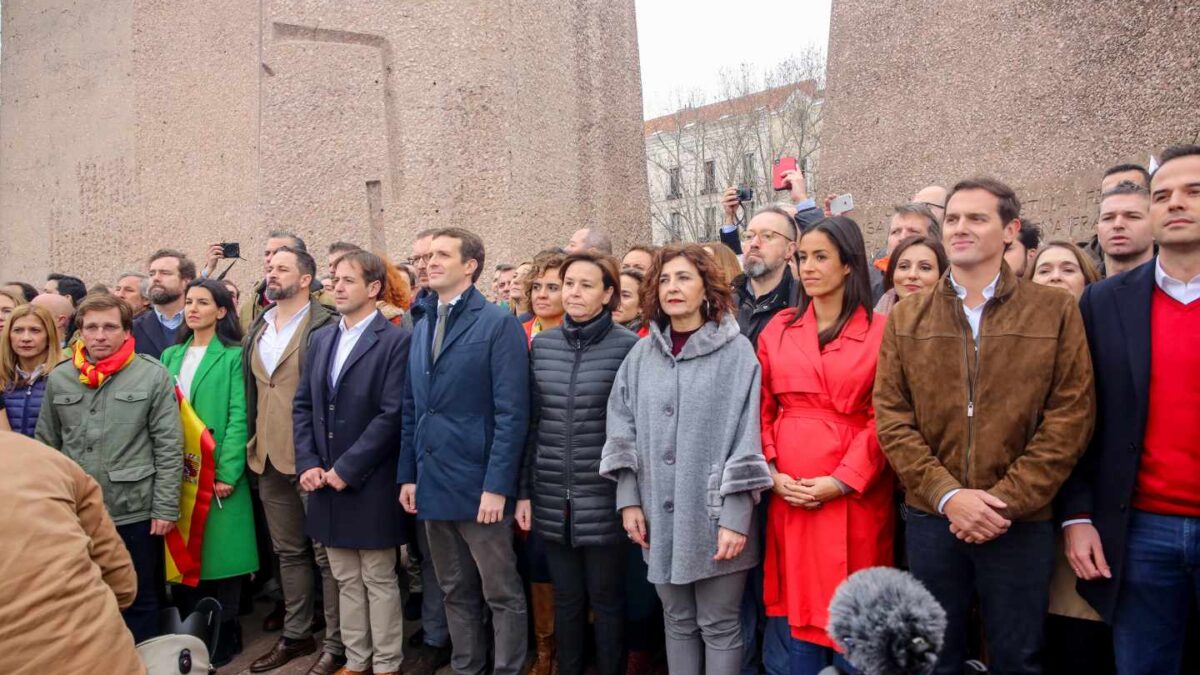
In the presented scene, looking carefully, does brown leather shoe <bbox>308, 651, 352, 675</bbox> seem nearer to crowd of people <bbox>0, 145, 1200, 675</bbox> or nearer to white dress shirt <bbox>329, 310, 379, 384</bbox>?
crowd of people <bbox>0, 145, 1200, 675</bbox>

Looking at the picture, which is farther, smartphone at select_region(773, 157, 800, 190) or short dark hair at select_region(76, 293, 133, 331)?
smartphone at select_region(773, 157, 800, 190)

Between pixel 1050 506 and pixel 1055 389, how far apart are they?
0.36 m

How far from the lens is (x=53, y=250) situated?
1231 centimetres

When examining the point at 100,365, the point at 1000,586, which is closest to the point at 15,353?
the point at 100,365

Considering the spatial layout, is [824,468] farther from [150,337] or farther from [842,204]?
[150,337]

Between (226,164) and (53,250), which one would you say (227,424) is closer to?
(226,164)

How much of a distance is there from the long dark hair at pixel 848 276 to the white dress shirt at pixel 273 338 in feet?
9.06

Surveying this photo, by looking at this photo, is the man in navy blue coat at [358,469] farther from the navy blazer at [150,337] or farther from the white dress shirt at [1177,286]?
the white dress shirt at [1177,286]

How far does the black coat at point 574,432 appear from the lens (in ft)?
10.7

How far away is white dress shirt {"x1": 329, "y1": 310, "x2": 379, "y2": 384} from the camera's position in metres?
3.86

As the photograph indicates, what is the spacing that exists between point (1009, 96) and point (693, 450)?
15.1 ft

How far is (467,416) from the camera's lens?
3.51 meters

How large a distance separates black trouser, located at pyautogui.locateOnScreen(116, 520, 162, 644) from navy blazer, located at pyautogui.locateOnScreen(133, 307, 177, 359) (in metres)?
1.56

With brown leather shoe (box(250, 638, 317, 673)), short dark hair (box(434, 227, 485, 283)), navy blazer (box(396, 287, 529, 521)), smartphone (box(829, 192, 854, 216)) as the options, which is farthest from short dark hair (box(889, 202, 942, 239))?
brown leather shoe (box(250, 638, 317, 673))
